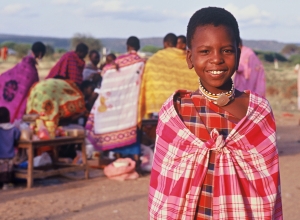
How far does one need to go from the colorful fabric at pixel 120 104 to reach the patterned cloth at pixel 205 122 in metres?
5.67

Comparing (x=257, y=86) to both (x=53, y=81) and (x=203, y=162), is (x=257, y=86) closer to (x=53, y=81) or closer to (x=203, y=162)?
(x=53, y=81)

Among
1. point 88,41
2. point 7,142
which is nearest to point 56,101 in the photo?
point 7,142

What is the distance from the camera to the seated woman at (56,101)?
862 centimetres

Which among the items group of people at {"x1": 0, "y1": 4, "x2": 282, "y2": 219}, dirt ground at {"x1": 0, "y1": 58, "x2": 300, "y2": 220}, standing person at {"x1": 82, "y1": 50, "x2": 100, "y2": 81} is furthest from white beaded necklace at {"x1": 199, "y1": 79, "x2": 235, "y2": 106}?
standing person at {"x1": 82, "y1": 50, "x2": 100, "y2": 81}

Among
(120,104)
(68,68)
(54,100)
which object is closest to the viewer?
(120,104)

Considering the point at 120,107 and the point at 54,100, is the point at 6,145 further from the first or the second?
the point at 120,107

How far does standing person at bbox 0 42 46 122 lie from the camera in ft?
31.2

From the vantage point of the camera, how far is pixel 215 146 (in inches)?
103

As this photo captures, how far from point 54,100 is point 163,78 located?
5.43 feet

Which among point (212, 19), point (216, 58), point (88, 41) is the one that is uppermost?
point (212, 19)

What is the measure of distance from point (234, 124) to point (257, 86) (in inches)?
330

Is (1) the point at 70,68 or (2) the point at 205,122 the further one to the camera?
(1) the point at 70,68

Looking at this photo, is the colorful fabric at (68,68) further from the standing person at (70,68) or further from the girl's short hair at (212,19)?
the girl's short hair at (212,19)

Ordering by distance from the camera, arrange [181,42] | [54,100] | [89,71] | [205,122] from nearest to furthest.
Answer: [205,122] < [54,100] < [181,42] < [89,71]
